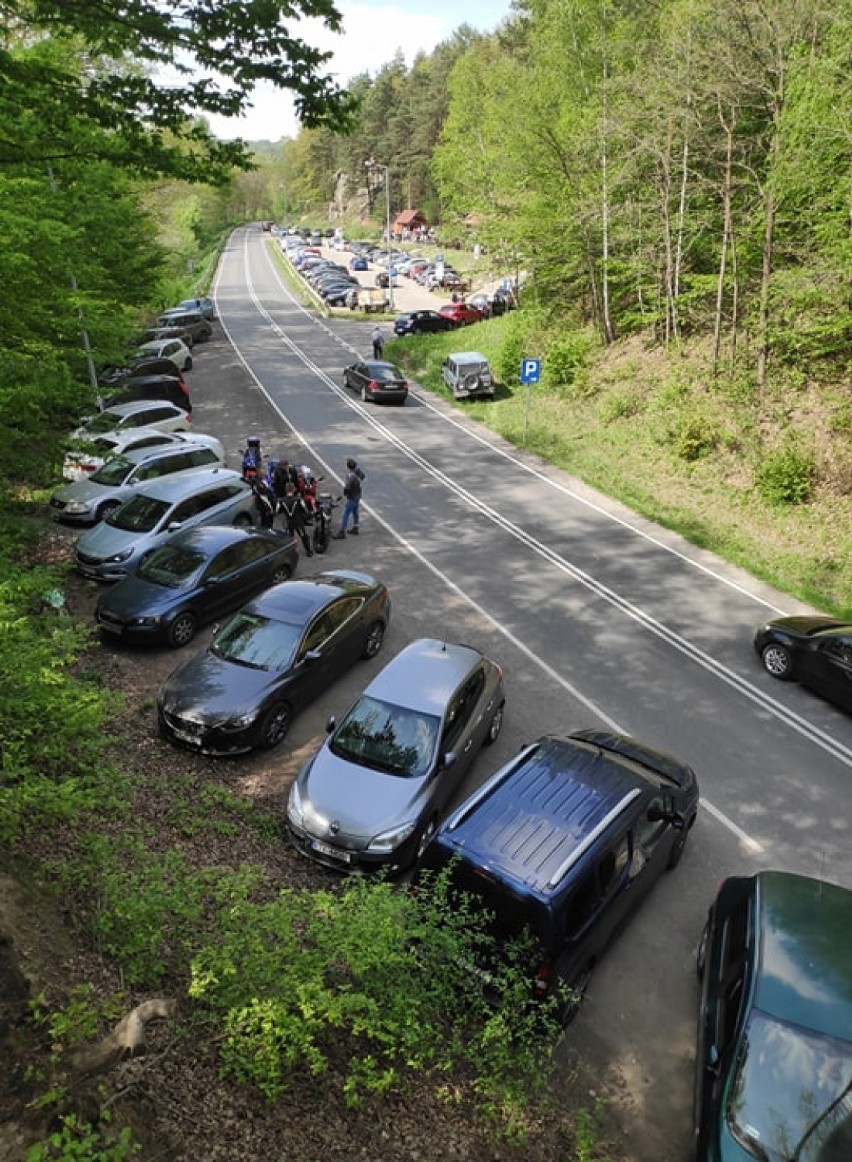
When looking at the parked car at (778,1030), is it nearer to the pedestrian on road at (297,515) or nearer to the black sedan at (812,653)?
the black sedan at (812,653)

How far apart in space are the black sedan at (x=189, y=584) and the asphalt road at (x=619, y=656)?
2684 millimetres

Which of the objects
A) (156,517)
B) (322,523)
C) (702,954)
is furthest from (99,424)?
(702,954)

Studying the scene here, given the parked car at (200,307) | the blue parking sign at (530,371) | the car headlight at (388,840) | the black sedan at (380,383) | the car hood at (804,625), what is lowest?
the car headlight at (388,840)

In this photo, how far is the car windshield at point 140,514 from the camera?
545 inches

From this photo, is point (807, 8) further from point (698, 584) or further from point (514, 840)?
point (514, 840)

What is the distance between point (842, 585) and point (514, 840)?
39.7ft

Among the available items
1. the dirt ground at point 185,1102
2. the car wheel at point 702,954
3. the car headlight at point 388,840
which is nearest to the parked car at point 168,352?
the car headlight at point 388,840

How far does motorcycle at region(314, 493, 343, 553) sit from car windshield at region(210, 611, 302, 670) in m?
5.24

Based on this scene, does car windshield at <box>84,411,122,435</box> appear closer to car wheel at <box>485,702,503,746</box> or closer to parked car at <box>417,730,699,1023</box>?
car wheel at <box>485,702,503,746</box>

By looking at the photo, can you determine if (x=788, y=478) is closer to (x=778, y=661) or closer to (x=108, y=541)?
(x=778, y=661)

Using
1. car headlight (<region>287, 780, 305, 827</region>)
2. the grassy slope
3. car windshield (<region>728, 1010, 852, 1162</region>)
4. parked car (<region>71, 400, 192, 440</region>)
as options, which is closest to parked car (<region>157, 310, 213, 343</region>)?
parked car (<region>71, 400, 192, 440</region>)

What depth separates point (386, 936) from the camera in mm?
5586

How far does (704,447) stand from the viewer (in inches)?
817

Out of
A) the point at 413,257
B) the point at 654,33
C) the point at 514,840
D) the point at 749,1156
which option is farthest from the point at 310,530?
the point at 413,257
